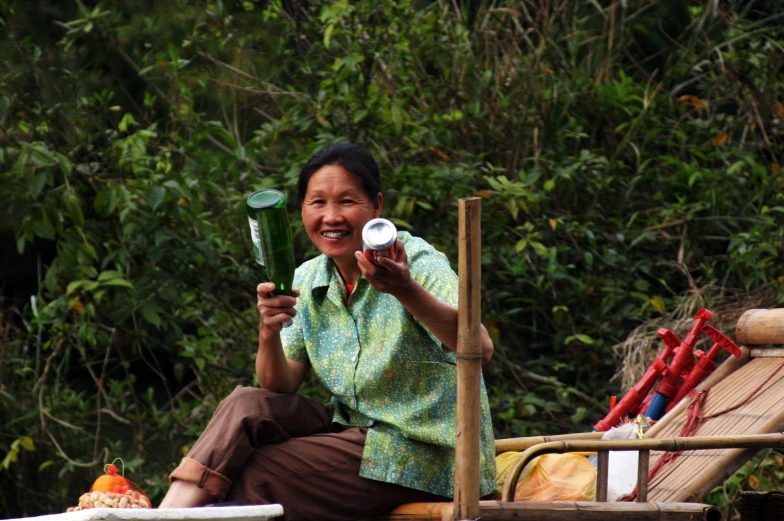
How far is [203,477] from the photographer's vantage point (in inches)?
104

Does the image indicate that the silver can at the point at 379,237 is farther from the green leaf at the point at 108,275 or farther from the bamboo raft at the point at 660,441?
the green leaf at the point at 108,275

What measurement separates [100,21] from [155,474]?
2105 mm

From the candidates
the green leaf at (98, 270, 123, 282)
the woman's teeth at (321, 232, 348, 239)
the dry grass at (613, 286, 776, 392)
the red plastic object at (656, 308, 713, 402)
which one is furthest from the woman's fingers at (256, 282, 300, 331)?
the dry grass at (613, 286, 776, 392)

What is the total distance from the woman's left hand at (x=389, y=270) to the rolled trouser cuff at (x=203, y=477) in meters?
0.68

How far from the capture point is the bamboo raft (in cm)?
237

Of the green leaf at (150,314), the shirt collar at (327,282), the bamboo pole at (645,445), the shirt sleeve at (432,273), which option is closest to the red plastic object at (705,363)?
the bamboo pole at (645,445)

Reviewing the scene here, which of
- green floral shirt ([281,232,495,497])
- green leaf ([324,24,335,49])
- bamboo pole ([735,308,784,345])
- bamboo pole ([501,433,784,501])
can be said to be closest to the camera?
bamboo pole ([501,433,784,501])

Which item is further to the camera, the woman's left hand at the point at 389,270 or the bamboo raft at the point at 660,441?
the bamboo raft at the point at 660,441

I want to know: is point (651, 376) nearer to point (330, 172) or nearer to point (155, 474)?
point (330, 172)

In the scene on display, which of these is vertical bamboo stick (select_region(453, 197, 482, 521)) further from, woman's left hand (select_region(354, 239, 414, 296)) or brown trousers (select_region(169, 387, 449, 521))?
brown trousers (select_region(169, 387, 449, 521))

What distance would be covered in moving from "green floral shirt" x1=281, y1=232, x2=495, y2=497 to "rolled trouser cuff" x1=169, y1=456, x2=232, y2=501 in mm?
352

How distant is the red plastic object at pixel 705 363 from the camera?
3490 millimetres

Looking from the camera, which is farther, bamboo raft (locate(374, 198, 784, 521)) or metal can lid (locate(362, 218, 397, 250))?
bamboo raft (locate(374, 198, 784, 521))

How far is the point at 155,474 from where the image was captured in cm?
507
